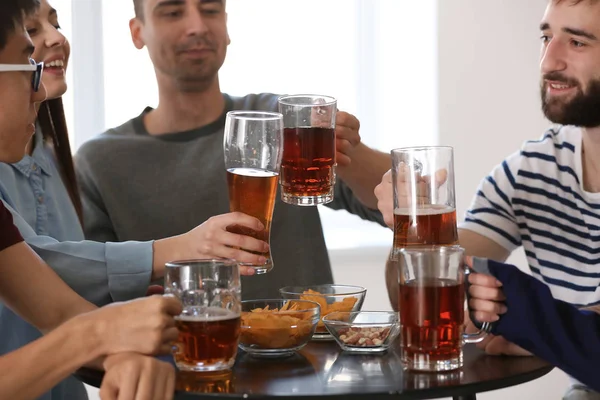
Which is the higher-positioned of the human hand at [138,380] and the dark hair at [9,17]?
the dark hair at [9,17]

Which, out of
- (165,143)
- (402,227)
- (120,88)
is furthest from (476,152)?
(402,227)

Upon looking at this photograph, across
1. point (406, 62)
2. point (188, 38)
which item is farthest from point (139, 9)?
point (406, 62)

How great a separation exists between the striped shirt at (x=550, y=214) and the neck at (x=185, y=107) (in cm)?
87

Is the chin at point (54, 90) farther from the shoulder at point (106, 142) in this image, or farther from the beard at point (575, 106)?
the beard at point (575, 106)

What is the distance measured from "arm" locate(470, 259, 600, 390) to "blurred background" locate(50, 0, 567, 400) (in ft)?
8.49

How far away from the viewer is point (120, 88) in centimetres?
432

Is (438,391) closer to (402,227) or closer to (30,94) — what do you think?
(402,227)

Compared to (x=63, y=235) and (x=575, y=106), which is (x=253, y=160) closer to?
(x=63, y=235)

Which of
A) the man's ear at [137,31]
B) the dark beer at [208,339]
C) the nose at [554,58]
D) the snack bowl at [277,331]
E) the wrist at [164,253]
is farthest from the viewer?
the man's ear at [137,31]

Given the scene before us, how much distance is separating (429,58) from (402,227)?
2819mm

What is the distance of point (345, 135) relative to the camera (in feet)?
7.12

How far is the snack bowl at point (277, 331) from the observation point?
5.29 feet

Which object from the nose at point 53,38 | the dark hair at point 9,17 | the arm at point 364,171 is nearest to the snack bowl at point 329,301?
the arm at point 364,171

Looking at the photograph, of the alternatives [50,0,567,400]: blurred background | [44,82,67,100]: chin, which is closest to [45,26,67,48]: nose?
[44,82,67,100]: chin
